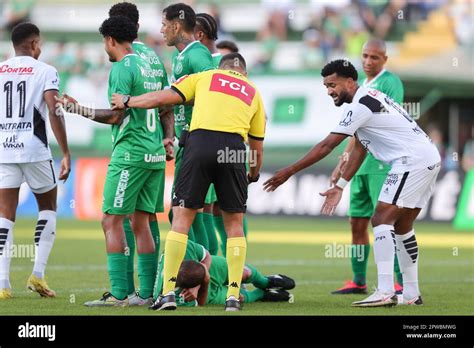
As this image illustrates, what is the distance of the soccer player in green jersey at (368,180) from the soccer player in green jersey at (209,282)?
1242 mm

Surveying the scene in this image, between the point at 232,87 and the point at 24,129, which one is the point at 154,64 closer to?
the point at 232,87

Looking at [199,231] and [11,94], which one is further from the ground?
[11,94]

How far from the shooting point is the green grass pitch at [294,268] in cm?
951

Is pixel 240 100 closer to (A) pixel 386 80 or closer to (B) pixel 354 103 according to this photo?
(B) pixel 354 103

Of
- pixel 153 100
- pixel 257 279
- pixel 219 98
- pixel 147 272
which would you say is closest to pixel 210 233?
pixel 257 279

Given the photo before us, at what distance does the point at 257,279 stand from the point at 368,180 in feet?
7.13

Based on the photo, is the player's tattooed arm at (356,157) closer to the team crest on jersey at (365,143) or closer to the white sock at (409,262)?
the team crest on jersey at (365,143)

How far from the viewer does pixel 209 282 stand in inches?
387

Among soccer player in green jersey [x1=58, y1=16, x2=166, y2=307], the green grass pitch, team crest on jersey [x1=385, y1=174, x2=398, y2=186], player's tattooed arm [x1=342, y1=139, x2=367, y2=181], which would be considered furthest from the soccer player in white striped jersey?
team crest on jersey [x1=385, y1=174, x2=398, y2=186]

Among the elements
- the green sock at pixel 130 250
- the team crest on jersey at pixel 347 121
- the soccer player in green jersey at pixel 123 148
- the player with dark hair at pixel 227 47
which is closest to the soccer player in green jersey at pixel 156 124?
the green sock at pixel 130 250

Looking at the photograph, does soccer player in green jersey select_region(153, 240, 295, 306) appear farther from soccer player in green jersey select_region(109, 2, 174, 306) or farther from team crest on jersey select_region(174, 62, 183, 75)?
team crest on jersey select_region(174, 62, 183, 75)

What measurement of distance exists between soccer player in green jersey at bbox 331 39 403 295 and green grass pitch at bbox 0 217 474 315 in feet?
1.39

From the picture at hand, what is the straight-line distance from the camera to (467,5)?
3081cm
